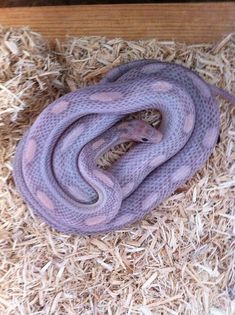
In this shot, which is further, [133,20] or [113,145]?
[133,20]

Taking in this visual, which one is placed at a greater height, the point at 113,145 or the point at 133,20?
→ the point at 133,20

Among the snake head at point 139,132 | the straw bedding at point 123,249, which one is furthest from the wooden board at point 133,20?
the snake head at point 139,132

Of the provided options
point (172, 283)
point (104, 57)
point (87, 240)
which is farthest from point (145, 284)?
point (104, 57)

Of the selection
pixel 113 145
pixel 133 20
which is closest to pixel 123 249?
pixel 113 145

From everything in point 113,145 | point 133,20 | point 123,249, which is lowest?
point 123,249

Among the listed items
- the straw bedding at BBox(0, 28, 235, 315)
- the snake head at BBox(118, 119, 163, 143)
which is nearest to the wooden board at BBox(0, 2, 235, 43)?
the straw bedding at BBox(0, 28, 235, 315)

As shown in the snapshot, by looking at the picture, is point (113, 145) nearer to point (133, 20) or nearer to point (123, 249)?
point (123, 249)
